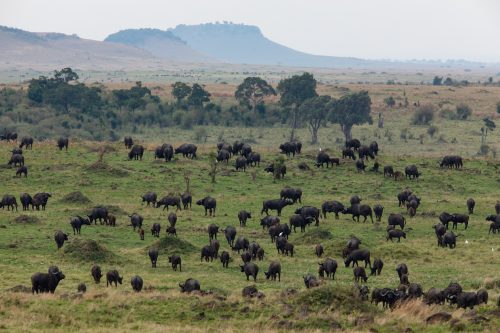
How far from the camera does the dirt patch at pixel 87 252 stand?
34688 mm

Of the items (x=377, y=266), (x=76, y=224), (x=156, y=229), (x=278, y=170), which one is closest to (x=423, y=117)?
(x=278, y=170)

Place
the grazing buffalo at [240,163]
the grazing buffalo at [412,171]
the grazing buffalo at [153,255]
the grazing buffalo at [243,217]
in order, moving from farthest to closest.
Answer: the grazing buffalo at [240,163]
the grazing buffalo at [412,171]
the grazing buffalo at [243,217]
the grazing buffalo at [153,255]

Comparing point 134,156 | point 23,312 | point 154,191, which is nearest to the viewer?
point 23,312

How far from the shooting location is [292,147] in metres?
64.6

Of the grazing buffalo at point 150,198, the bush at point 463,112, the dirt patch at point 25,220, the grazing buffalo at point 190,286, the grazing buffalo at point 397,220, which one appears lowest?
the dirt patch at point 25,220

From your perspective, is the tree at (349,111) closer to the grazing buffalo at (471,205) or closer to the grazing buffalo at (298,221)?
the grazing buffalo at (471,205)

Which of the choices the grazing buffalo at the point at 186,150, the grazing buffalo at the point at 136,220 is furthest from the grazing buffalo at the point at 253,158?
the grazing buffalo at the point at 136,220

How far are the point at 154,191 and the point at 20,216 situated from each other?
39.1 feet

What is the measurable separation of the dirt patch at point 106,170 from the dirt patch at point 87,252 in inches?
818

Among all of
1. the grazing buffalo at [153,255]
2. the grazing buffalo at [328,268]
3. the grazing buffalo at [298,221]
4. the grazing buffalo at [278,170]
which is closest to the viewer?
the grazing buffalo at [328,268]

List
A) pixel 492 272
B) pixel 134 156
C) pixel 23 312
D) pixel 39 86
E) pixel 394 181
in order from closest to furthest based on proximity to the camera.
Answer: pixel 23 312
pixel 492 272
pixel 394 181
pixel 134 156
pixel 39 86

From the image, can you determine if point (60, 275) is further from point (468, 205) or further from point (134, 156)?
point (134, 156)

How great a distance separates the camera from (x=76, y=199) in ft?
158

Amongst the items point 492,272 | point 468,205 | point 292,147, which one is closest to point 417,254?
point 492,272
